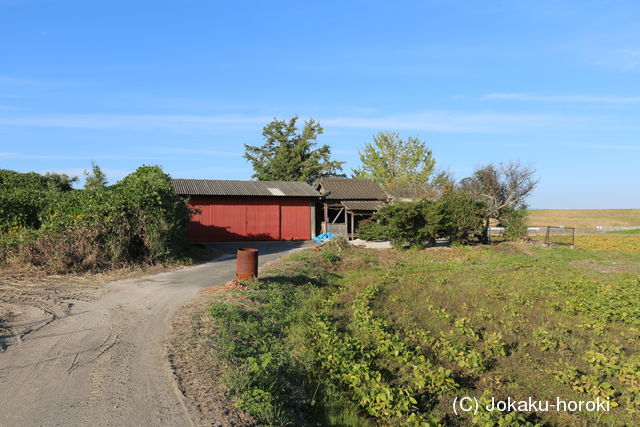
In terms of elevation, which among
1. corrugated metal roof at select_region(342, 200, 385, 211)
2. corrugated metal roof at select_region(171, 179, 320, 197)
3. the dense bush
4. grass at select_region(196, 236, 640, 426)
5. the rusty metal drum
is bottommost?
grass at select_region(196, 236, 640, 426)

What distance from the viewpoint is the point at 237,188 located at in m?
28.7

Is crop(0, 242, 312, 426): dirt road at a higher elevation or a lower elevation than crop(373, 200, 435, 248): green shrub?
lower

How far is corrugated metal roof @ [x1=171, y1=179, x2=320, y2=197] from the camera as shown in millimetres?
27156

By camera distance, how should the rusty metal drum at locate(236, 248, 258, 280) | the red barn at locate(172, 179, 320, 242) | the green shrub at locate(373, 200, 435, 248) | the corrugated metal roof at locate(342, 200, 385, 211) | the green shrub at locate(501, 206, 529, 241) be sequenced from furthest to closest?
the green shrub at locate(501, 206, 529, 241) → the corrugated metal roof at locate(342, 200, 385, 211) → the red barn at locate(172, 179, 320, 242) → the green shrub at locate(373, 200, 435, 248) → the rusty metal drum at locate(236, 248, 258, 280)

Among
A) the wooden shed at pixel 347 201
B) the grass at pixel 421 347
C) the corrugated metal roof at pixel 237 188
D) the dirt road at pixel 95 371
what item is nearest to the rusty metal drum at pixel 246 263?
the grass at pixel 421 347

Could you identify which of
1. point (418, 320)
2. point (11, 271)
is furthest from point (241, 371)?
point (11, 271)

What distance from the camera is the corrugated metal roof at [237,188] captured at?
89.1ft

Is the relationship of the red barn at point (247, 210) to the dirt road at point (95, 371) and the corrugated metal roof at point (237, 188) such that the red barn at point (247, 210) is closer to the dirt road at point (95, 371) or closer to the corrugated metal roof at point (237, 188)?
the corrugated metal roof at point (237, 188)

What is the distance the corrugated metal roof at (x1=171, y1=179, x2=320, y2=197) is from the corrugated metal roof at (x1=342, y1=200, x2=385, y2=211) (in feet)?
7.78

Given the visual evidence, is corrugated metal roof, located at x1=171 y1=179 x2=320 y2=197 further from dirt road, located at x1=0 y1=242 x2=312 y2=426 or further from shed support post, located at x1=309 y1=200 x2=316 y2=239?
dirt road, located at x1=0 y1=242 x2=312 y2=426

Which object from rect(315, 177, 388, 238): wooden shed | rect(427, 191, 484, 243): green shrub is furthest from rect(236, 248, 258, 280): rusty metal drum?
rect(315, 177, 388, 238): wooden shed

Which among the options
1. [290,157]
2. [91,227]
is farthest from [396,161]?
[91,227]

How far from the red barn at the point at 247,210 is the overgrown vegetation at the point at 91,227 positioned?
1082cm

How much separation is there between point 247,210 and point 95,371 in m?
Result: 22.8
